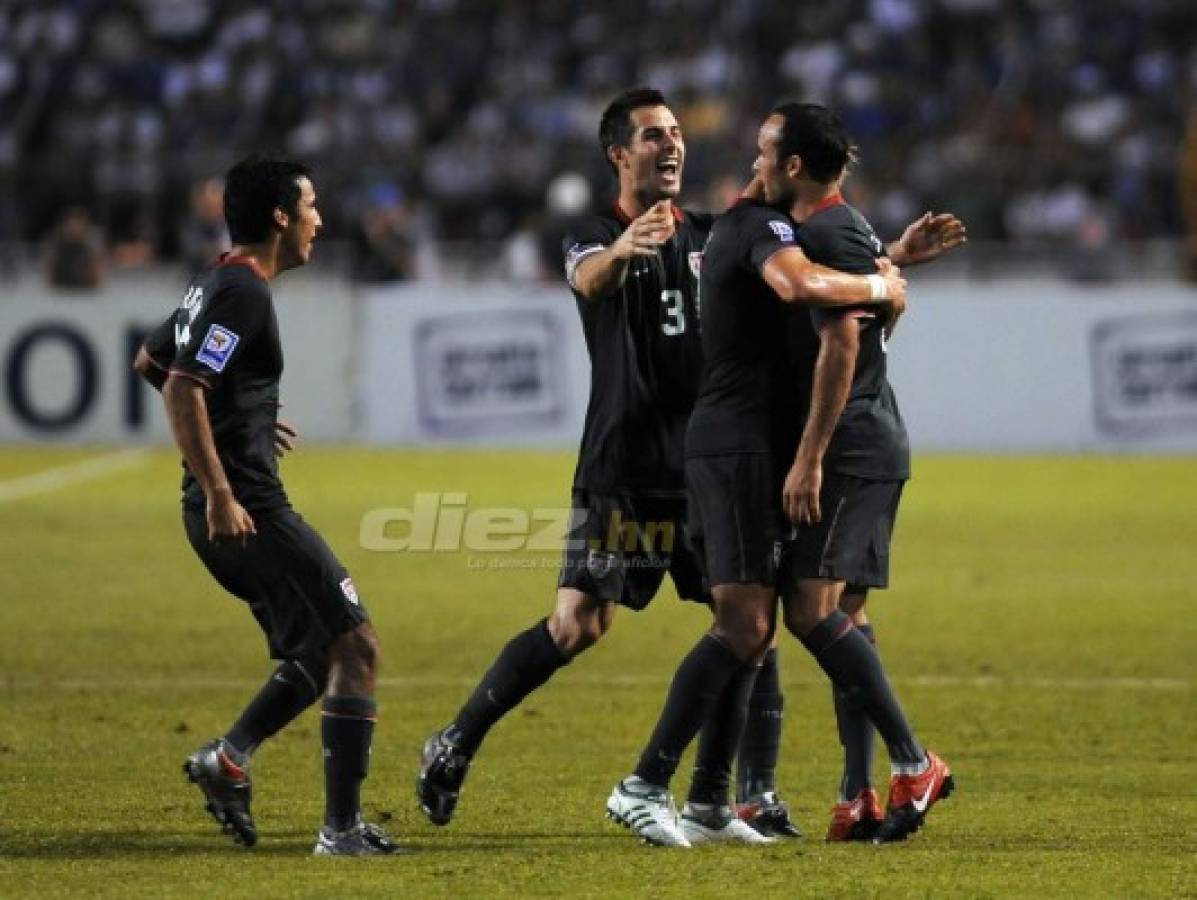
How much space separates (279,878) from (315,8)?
2700 centimetres

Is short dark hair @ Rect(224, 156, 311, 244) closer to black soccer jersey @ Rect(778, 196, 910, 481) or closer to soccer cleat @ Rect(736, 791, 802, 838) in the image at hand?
black soccer jersey @ Rect(778, 196, 910, 481)

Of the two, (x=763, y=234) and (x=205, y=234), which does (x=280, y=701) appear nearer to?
(x=763, y=234)

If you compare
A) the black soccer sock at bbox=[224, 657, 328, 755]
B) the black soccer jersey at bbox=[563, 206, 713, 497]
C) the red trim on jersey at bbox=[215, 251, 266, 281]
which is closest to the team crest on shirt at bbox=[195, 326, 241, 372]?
the red trim on jersey at bbox=[215, 251, 266, 281]

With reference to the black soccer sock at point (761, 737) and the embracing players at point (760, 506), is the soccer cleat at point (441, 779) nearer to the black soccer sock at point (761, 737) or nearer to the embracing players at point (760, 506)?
the embracing players at point (760, 506)

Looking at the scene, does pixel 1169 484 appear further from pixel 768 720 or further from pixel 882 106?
pixel 768 720

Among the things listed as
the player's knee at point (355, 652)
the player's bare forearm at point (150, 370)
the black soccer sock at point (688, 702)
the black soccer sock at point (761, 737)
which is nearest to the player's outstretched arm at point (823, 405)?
the black soccer sock at point (688, 702)

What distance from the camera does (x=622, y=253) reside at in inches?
293

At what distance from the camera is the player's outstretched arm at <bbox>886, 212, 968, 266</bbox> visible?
811cm

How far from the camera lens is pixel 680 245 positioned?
8172mm

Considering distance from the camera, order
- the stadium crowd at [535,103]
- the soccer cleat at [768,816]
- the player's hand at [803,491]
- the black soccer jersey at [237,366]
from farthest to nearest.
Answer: the stadium crowd at [535,103], the soccer cleat at [768,816], the player's hand at [803,491], the black soccer jersey at [237,366]

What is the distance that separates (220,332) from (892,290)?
203cm

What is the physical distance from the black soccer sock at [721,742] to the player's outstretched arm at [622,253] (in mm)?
1307

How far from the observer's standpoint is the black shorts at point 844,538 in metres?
7.52

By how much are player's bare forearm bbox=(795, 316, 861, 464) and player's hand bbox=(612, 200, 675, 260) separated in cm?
57
